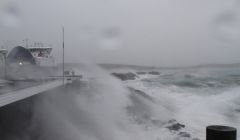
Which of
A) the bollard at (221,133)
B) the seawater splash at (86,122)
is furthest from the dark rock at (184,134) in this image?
the bollard at (221,133)

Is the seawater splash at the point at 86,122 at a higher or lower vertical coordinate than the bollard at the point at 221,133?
lower

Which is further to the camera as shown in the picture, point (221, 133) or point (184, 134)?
point (184, 134)

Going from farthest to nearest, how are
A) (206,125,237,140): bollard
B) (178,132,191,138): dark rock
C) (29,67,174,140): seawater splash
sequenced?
(178,132,191,138): dark rock < (29,67,174,140): seawater splash < (206,125,237,140): bollard

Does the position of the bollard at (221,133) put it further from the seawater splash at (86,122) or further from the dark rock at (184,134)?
the dark rock at (184,134)

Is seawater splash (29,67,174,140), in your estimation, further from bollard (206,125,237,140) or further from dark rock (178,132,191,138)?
bollard (206,125,237,140)

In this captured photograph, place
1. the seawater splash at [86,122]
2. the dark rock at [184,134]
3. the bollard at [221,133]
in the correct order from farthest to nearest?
the dark rock at [184,134] < the seawater splash at [86,122] < the bollard at [221,133]

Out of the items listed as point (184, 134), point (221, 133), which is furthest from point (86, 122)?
point (221, 133)

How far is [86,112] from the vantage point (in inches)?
607

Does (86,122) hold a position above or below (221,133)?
below

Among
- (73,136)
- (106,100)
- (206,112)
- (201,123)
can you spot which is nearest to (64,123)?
(73,136)

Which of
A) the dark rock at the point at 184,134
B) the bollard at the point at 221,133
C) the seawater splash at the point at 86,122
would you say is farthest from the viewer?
the dark rock at the point at 184,134

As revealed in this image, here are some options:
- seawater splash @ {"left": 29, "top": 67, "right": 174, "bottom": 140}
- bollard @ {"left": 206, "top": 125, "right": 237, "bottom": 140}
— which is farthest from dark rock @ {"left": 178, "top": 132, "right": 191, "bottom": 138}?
bollard @ {"left": 206, "top": 125, "right": 237, "bottom": 140}

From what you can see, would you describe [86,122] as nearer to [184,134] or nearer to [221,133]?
[184,134]

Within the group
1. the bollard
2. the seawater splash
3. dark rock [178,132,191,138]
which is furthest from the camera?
dark rock [178,132,191,138]
